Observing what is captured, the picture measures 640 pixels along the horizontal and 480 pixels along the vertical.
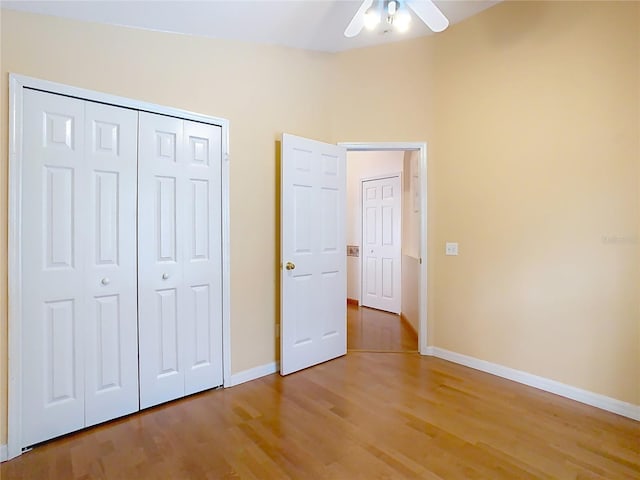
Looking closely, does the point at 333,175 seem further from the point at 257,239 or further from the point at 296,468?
the point at 296,468

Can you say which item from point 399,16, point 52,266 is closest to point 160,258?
point 52,266

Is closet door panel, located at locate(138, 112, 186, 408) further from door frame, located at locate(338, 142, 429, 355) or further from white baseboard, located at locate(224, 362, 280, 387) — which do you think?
door frame, located at locate(338, 142, 429, 355)

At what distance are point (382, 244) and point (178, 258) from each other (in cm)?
350

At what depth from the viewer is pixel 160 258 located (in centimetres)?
241

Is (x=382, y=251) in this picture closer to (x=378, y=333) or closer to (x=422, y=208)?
(x=378, y=333)

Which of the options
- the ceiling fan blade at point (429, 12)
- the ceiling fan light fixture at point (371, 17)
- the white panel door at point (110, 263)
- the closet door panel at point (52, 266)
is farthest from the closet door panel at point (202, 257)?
the ceiling fan blade at point (429, 12)

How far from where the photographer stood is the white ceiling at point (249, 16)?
2100mm

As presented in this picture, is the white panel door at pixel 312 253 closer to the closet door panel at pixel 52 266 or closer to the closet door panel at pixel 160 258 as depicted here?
the closet door panel at pixel 160 258

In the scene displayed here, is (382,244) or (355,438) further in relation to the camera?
(382,244)

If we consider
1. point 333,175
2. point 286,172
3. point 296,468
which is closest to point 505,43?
point 333,175

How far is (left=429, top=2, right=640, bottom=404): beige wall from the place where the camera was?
2.30m

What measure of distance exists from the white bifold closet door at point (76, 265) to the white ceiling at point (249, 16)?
556 mm

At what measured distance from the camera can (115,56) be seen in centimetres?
224

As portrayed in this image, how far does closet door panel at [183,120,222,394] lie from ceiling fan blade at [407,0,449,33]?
158 cm
